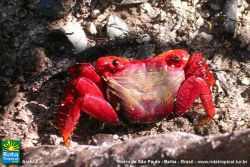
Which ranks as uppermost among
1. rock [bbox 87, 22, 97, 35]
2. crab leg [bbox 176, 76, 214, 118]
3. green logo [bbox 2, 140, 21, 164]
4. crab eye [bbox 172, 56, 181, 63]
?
rock [bbox 87, 22, 97, 35]

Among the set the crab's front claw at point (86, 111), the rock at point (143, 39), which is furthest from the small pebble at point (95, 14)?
the crab's front claw at point (86, 111)

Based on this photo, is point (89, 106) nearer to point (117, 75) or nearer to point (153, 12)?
point (117, 75)

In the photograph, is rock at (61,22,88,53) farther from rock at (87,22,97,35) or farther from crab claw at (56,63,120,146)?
crab claw at (56,63,120,146)

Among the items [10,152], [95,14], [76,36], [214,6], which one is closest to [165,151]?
[10,152]

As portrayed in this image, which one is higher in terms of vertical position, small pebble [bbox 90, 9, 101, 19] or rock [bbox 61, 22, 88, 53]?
small pebble [bbox 90, 9, 101, 19]

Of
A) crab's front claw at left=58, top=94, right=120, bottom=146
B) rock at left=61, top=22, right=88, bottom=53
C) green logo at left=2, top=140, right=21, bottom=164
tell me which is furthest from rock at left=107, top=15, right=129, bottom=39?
green logo at left=2, top=140, right=21, bottom=164

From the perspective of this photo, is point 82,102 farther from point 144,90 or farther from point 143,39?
point 143,39

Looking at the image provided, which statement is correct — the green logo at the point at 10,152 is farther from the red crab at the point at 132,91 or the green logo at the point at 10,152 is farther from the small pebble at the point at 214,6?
the small pebble at the point at 214,6
